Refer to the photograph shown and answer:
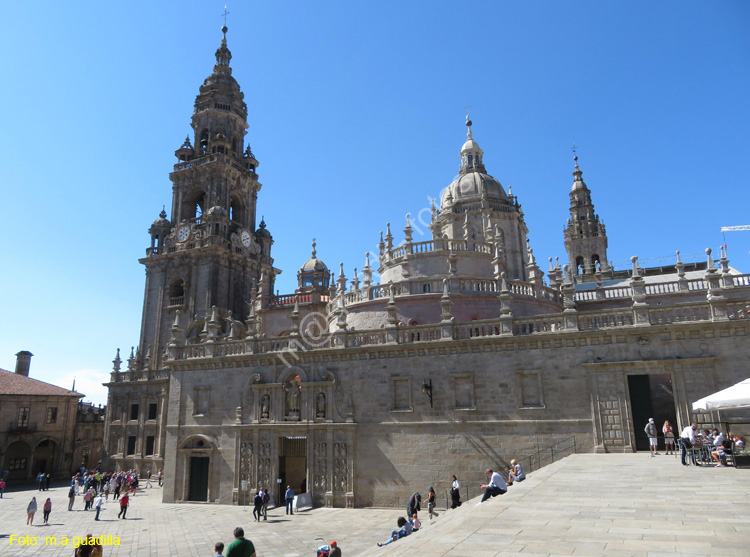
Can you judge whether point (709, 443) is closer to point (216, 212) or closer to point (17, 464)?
point (216, 212)

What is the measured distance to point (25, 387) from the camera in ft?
160

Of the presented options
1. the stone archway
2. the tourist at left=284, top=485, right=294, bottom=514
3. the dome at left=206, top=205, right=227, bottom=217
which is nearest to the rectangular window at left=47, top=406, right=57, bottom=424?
the stone archway

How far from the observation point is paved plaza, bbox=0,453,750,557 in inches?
→ 325

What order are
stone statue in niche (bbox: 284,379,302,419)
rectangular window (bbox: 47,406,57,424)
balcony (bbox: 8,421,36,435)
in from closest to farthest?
stone statue in niche (bbox: 284,379,302,419) < balcony (bbox: 8,421,36,435) < rectangular window (bbox: 47,406,57,424)

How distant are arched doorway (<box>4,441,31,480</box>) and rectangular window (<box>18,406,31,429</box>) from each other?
1.69m

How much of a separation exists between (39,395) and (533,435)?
1848 inches

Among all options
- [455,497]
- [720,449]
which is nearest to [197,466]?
[455,497]

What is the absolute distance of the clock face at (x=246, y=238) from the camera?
52.7 meters

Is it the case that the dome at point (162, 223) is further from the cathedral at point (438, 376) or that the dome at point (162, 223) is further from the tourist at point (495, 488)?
the tourist at point (495, 488)

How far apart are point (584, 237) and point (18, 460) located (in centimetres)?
6750

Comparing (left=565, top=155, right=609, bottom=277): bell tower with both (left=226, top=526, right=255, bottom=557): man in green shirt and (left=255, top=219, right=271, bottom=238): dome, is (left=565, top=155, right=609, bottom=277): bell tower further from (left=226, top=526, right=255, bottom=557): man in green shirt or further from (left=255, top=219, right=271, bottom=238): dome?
(left=226, top=526, right=255, bottom=557): man in green shirt

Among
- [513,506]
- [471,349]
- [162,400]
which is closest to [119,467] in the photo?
[162,400]

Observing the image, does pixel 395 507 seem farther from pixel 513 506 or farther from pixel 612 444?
pixel 513 506

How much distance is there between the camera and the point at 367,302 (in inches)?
1136
